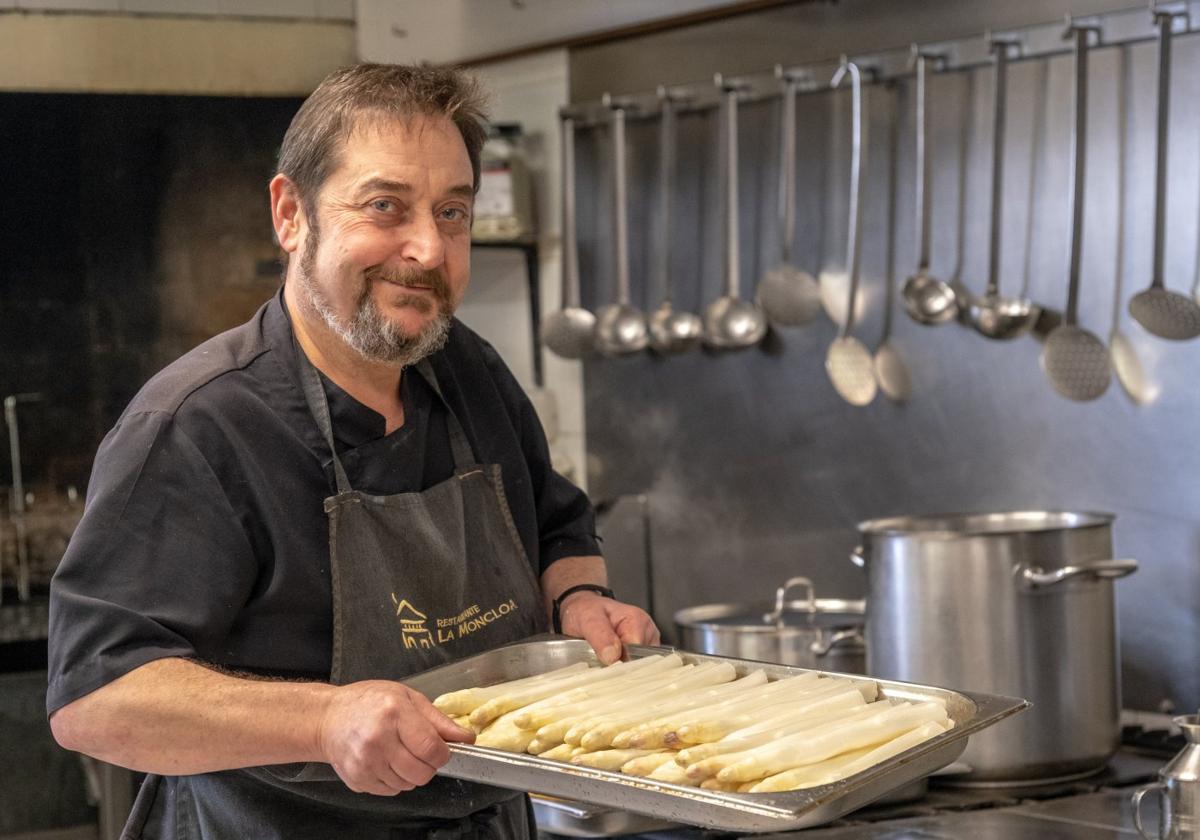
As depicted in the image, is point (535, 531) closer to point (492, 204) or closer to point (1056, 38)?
point (1056, 38)

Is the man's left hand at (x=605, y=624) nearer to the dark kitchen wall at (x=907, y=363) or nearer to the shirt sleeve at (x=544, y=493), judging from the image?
the shirt sleeve at (x=544, y=493)

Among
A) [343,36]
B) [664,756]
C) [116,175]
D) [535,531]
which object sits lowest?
[664,756]

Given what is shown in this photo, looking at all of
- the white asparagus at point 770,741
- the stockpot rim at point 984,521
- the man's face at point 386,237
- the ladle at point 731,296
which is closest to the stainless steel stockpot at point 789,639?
the stockpot rim at point 984,521

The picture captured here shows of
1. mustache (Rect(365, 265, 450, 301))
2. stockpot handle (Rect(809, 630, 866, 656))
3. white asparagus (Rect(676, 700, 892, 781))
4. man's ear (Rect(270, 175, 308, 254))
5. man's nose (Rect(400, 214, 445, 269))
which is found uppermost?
man's ear (Rect(270, 175, 308, 254))

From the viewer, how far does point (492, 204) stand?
3018mm

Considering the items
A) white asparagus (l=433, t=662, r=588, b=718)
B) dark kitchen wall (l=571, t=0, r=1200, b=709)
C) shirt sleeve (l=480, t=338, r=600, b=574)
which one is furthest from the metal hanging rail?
white asparagus (l=433, t=662, r=588, b=718)

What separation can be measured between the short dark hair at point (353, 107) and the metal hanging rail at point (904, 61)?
3.71 ft

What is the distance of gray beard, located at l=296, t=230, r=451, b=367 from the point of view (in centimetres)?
147

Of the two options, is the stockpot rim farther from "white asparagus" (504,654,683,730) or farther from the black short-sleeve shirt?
the black short-sleeve shirt

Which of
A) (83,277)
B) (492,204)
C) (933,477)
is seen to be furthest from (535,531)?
(83,277)

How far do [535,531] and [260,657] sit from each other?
1.35 feet

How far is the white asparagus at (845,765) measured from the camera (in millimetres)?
1177

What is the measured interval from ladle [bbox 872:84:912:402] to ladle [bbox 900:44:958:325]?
7 cm

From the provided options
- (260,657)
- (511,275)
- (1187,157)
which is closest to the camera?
(260,657)
